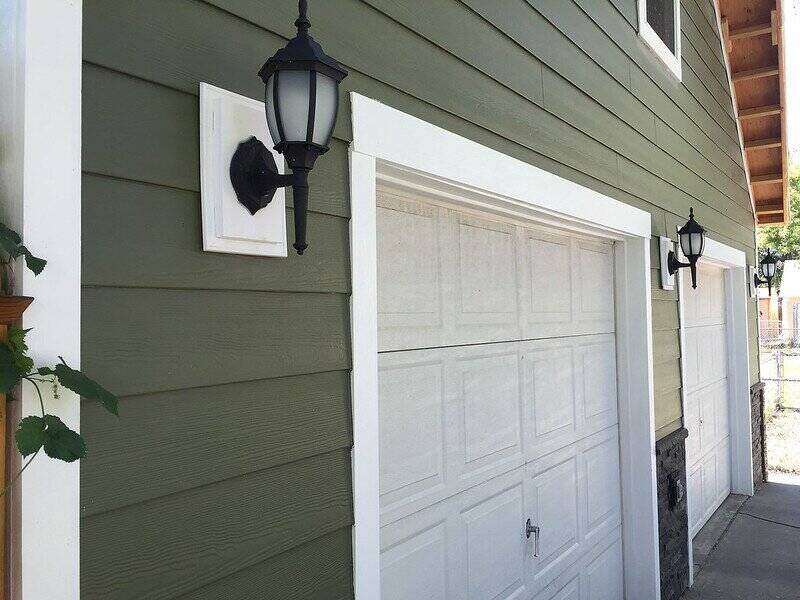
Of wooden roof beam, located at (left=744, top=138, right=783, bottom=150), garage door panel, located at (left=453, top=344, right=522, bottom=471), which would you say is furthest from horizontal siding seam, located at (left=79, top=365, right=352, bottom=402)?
wooden roof beam, located at (left=744, top=138, right=783, bottom=150)

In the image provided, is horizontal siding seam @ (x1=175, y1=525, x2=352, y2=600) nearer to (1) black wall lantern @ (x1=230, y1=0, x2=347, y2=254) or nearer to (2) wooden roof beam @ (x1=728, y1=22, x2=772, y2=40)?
(1) black wall lantern @ (x1=230, y1=0, x2=347, y2=254)

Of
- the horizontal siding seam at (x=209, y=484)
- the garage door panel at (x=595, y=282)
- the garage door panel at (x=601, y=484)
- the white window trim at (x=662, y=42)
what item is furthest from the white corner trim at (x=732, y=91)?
the horizontal siding seam at (x=209, y=484)

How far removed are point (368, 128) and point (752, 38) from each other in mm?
6215

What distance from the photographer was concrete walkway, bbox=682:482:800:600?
4.20m

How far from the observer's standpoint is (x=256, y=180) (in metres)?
1.39

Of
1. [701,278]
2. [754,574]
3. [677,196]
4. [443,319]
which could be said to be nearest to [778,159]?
[701,278]

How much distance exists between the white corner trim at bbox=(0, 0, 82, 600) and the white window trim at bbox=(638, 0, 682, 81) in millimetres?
3486

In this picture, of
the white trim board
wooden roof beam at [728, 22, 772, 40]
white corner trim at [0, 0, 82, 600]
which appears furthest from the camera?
wooden roof beam at [728, 22, 772, 40]

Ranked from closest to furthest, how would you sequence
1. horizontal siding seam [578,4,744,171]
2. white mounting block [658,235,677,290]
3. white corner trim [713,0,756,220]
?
horizontal siding seam [578,4,744,171]
white mounting block [658,235,677,290]
white corner trim [713,0,756,220]

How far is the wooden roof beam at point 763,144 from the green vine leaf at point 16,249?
7.37m

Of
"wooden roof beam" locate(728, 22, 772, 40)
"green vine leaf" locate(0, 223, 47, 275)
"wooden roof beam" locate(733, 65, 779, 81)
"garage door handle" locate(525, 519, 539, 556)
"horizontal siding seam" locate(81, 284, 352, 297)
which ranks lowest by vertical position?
"garage door handle" locate(525, 519, 539, 556)

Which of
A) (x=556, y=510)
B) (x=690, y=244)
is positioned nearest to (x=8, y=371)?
(x=556, y=510)

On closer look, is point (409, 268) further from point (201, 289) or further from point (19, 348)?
point (19, 348)

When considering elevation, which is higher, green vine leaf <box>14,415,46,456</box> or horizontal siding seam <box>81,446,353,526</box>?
green vine leaf <box>14,415,46,456</box>
